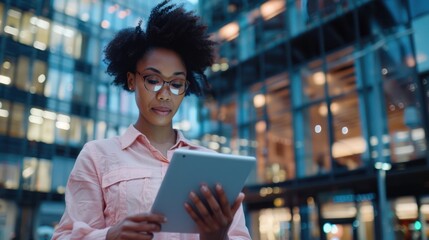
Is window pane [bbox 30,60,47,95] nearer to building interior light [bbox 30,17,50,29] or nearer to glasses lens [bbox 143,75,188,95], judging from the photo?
building interior light [bbox 30,17,50,29]

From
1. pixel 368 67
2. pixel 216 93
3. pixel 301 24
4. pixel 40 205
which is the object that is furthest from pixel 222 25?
pixel 40 205

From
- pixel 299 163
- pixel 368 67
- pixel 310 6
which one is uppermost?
pixel 310 6

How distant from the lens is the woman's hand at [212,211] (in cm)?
156

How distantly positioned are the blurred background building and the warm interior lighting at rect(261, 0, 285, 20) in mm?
51

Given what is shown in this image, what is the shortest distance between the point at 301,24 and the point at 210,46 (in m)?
18.2

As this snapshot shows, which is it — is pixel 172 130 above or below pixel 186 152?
above

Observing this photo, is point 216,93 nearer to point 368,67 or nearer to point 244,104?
point 244,104

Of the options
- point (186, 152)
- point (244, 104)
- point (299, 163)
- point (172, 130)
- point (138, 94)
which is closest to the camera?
point (186, 152)

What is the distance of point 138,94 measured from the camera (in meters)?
2.06

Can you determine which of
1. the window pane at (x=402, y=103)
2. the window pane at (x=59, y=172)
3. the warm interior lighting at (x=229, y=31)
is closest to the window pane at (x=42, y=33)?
the window pane at (x=59, y=172)

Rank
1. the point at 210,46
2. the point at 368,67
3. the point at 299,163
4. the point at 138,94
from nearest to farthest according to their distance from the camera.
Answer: the point at 138,94 → the point at 210,46 → the point at 368,67 → the point at 299,163

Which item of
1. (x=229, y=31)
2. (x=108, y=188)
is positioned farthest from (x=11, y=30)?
(x=108, y=188)

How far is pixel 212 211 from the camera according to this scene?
1609 millimetres

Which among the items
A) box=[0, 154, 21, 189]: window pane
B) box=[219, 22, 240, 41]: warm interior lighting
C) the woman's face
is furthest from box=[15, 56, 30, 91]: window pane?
the woman's face
